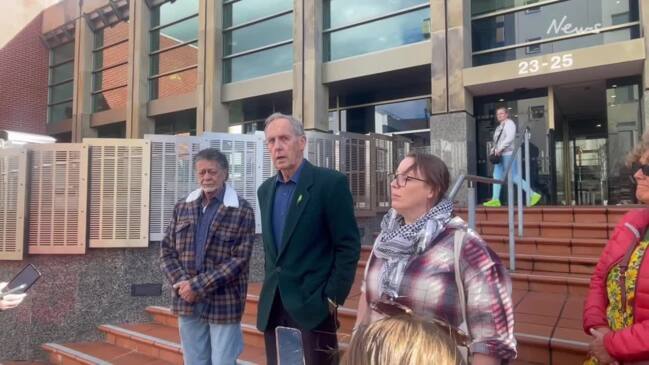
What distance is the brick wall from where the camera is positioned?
1809 cm

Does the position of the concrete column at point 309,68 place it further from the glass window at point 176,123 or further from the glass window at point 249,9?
the glass window at point 176,123

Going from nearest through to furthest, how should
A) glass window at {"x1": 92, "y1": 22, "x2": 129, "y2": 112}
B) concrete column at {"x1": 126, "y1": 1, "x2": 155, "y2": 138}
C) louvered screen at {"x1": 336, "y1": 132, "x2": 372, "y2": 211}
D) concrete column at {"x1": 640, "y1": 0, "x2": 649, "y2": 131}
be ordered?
louvered screen at {"x1": 336, "y1": 132, "x2": 372, "y2": 211} → concrete column at {"x1": 640, "y1": 0, "x2": 649, "y2": 131} → concrete column at {"x1": 126, "y1": 1, "x2": 155, "y2": 138} → glass window at {"x1": 92, "y1": 22, "x2": 129, "y2": 112}

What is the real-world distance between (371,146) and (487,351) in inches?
241

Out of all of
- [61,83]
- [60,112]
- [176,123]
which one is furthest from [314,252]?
[61,83]

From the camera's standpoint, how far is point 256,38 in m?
13.4

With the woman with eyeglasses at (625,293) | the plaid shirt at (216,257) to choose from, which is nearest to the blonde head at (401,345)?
the woman with eyeglasses at (625,293)

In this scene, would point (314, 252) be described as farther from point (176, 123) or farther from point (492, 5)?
point (176, 123)

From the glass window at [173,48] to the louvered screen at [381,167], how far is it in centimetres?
854

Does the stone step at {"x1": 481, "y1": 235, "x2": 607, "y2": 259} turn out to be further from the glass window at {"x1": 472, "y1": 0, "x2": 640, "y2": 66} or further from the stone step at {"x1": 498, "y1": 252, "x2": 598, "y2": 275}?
the glass window at {"x1": 472, "y1": 0, "x2": 640, "y2": 66}

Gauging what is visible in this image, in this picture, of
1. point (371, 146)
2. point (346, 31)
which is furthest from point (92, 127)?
point (371, 146)

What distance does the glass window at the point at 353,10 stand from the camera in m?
11.5

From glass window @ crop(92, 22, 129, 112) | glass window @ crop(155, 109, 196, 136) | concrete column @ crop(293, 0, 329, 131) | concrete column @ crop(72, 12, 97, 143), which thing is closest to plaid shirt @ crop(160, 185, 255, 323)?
concrete column @ crop(293, 0, 329, 131)

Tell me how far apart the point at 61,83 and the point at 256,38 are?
9912 mm

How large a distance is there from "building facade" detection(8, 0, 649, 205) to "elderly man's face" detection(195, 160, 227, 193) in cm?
499
